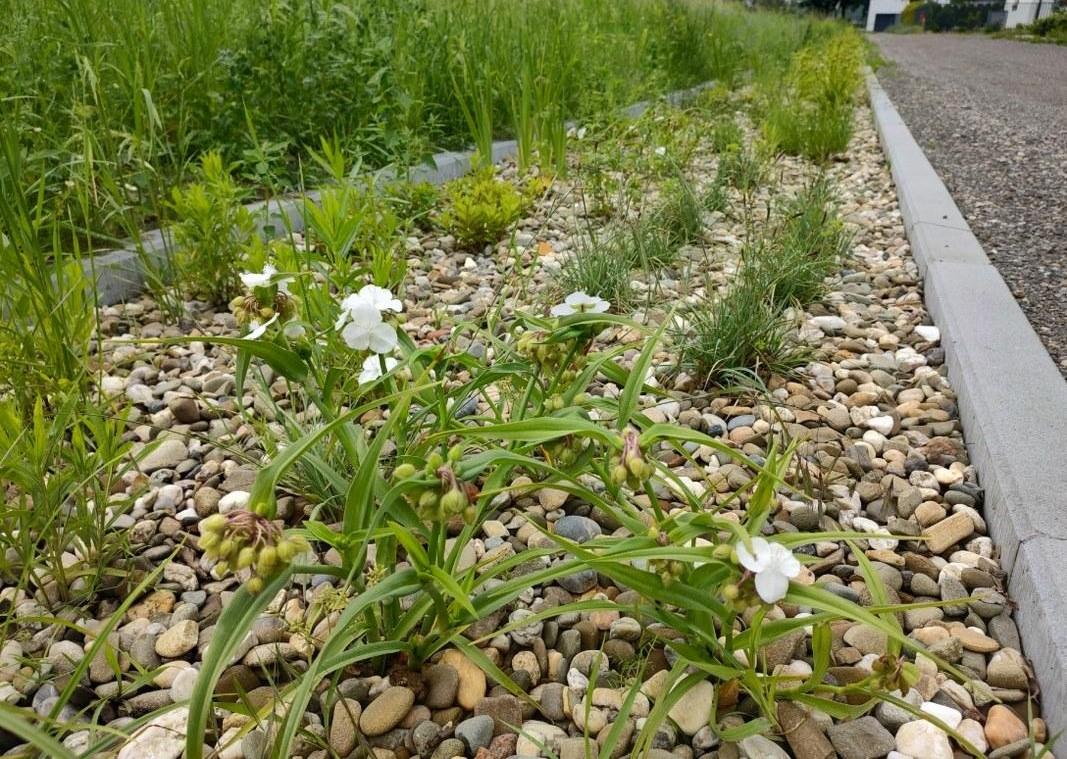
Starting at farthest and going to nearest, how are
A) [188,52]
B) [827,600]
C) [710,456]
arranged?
[188,52] < [710,456] < [827,600]

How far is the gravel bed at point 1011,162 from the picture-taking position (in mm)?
2803

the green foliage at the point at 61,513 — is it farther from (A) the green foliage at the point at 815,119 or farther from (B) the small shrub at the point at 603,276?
(A) the green foliage at the point at 815,119

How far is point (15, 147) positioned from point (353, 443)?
1218 millimetres

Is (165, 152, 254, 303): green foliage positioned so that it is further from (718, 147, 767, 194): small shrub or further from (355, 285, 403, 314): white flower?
(718, 147, 767, 194): small shrub

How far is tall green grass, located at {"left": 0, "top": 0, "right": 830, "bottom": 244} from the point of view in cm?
257

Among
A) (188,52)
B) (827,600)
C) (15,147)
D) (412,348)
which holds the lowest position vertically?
(827,600)

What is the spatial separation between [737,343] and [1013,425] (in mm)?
652

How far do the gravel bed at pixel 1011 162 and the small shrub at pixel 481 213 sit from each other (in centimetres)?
183

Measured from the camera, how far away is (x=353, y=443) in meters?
1.29

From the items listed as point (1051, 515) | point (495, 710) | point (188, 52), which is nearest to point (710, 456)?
point (1051, 515)

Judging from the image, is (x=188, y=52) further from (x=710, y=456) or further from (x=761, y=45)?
(x=761, y=45)

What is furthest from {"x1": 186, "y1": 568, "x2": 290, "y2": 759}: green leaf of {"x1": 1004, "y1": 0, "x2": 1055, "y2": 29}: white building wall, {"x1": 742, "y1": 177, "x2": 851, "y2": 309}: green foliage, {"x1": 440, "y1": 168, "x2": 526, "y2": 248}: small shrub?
{"x1": 1004, "y1": 0, "x2": 1055, "y2": 29}: white building wall

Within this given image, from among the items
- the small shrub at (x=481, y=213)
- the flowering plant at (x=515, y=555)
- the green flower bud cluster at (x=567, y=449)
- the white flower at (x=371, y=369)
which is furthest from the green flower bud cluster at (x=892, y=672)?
the small shrub at (x=481, y=213)

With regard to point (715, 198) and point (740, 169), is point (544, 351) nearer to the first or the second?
point (715, 198)
